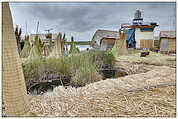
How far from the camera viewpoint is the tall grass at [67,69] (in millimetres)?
2371

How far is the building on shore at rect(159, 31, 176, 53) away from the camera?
6925 mm

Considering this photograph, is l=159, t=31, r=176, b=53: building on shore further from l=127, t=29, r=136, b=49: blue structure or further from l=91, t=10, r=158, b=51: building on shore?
l=127, t=29, r=136, b=49: blue structure

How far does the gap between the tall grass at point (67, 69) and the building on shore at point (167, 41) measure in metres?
5.63

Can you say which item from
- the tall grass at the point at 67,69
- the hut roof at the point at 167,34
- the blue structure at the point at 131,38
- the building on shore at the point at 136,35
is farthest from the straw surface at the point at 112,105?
the blue structure at the point at 131,38

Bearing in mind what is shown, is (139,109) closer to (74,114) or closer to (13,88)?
(74,114)

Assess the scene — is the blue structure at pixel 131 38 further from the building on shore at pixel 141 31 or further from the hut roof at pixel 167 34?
the hut roof at pixel 167 34

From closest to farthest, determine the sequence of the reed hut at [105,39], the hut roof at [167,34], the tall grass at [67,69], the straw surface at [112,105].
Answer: the straw surface at [112,105]
the tall grass at [67,69]
the hut roof at [167,34]
the reed hut at [105,39]

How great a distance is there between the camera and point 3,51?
491 millimetres

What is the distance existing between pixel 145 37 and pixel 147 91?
715 centimetres

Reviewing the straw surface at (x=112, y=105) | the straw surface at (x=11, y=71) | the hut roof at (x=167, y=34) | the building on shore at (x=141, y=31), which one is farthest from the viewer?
the building on shore at (x=141, y=31)

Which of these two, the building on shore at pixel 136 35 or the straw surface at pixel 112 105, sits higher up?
the building on shore at pixel 136 35

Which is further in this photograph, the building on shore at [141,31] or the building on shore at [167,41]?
the building on shore at [141,31]

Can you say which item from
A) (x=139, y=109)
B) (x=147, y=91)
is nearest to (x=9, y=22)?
(x=139, y=109)

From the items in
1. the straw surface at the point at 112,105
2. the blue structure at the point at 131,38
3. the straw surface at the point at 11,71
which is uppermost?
the blue structure at the point at 131,38
